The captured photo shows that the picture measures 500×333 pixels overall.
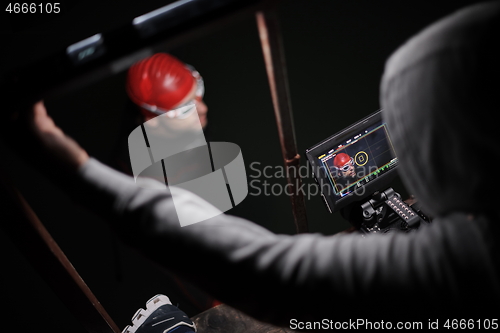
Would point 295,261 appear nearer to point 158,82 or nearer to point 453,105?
point 453,105

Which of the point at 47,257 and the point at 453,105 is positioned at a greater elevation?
the point at 453,105

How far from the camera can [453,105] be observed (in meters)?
0.33

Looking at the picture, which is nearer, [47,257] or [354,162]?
[47,257]

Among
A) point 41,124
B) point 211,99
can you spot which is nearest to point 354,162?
point 211,99

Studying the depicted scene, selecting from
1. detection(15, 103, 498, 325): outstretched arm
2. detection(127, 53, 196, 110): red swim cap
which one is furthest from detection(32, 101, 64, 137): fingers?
detection(127, 53, 196, 110): red swim cap

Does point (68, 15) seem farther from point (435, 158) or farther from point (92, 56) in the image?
point (435, 158)

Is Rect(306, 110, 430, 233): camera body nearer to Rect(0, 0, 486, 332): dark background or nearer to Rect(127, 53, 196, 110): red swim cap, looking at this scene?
Rect(0, 0, 486, 332): dark background

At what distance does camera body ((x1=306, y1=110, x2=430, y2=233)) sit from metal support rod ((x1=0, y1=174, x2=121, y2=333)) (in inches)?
44.1

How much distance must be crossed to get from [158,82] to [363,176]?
121cm

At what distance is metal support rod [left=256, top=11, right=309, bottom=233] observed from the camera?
0.51 m

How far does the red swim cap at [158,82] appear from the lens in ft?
4.32

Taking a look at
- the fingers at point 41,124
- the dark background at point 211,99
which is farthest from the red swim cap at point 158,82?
the fingers at point 41,124

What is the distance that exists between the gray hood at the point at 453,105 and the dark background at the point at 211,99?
4.03 ft

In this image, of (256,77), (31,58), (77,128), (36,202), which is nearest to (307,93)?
(256,77)
